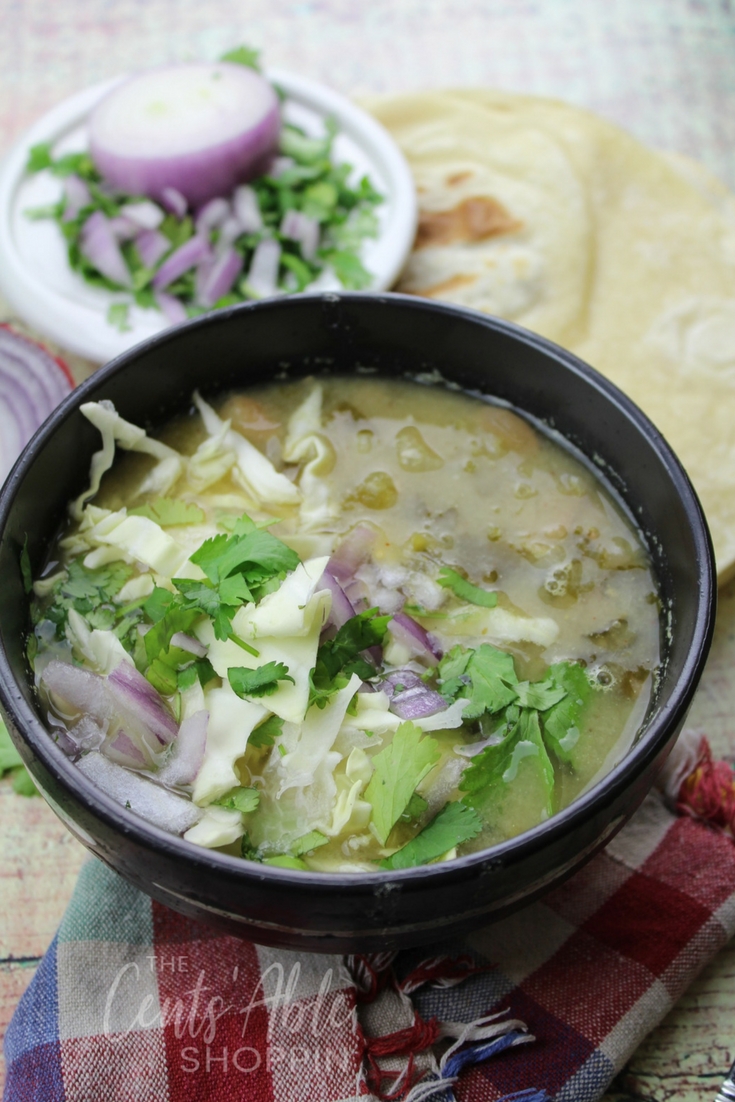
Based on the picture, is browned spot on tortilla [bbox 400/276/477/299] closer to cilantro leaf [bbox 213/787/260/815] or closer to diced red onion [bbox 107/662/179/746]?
diced red onion [bbox 107/662/179/746]

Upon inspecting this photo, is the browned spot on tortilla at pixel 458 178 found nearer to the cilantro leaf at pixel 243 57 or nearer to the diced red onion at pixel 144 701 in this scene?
the cilantro leaf at pixel 243 57

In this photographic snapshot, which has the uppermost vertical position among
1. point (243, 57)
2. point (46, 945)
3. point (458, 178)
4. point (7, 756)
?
point (243, 57)

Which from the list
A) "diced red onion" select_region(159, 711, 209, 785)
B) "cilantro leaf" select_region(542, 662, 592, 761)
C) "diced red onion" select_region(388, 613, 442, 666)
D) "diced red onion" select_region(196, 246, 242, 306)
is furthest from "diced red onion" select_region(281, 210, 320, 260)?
"diced red onion" select_region(159, 711, 209, 785)

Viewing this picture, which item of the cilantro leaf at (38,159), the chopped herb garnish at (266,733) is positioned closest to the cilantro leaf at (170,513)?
the chopped herb garnish at (266,733)

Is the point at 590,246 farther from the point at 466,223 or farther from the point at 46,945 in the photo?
the point at 46,945

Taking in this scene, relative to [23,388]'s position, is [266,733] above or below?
above

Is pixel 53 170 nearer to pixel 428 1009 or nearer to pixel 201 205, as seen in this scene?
pixel 201 205

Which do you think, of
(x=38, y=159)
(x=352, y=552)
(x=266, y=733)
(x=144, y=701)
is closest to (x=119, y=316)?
(x=38, y=159)
